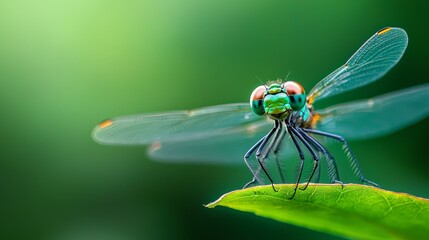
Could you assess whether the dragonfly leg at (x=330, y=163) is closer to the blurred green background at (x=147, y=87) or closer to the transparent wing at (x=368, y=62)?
the transparent wing at (x=368, y=62)

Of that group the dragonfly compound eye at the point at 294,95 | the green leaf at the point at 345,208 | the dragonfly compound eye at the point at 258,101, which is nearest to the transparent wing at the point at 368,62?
the dragonfly compound eye at the point at 294,95

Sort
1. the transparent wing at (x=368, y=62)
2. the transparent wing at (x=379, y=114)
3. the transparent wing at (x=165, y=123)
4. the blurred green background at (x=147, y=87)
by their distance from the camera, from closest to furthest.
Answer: the transparent wing at (x=368, y=62) < the transparent wing at (x=165, y=123) < the transparent wing at (x=379, y=114) < the blurred green background at (x=147, y=87)

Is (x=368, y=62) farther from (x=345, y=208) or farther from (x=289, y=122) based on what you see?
(x=345, y=208)

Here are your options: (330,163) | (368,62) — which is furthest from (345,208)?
(368,62)

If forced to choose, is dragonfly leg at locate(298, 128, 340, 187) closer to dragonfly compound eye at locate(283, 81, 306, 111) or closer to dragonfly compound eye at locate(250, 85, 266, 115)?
dragonfly compound eye at locate(283, 81, 306, 111)

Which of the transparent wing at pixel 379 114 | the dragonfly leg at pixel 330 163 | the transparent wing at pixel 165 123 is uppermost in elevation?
the transparent wing at pixel 165 123

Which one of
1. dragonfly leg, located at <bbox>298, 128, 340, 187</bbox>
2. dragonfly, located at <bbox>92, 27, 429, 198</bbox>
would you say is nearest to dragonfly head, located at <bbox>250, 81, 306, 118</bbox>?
dragonfly, located at <bbox>92, 27, 429, 198</bbox>

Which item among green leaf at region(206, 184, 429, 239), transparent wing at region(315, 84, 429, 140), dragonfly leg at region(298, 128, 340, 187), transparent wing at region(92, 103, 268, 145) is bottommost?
green leaf at region(206, 184, 429, 239)
